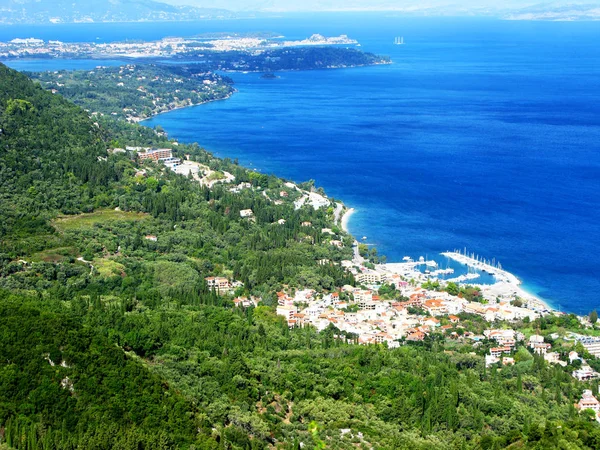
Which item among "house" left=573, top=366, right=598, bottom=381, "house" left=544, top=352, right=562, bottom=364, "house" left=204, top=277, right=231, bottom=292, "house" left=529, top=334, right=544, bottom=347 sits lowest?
"house" left=573, top=366, right=598, bottom=381

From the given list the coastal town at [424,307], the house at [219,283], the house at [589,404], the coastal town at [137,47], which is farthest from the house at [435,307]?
the coastal town at [137,47]

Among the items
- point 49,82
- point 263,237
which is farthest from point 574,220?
point 49,82

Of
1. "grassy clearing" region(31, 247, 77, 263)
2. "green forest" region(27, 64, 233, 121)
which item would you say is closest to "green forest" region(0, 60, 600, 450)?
"grassy clearing" region(31, 247, 77, 263)

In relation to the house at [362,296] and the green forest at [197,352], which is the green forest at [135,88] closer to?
the green forest at [197,352]

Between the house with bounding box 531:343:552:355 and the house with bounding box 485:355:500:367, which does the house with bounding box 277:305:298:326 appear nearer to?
the house with bounding box 485:355:500:367

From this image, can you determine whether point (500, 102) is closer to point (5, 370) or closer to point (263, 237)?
point (263, 237)

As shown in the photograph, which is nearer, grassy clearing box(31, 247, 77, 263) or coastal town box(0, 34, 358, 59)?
grassy clearing box(31, 247, 77, 263)
